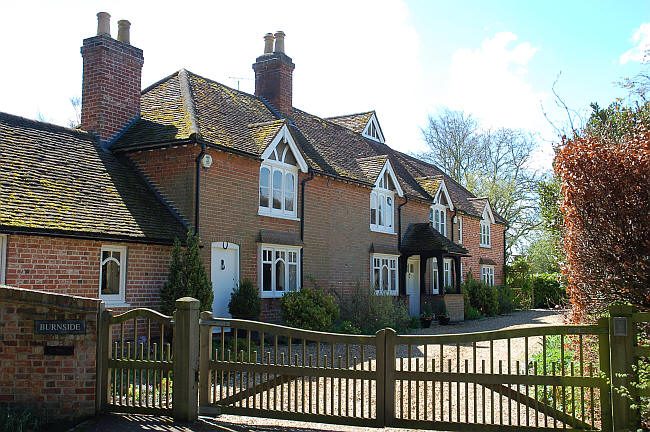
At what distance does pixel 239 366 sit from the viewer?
7703 mm

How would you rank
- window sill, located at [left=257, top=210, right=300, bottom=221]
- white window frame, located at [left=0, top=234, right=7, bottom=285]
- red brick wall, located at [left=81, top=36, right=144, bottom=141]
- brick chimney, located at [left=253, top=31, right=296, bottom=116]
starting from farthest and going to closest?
brick chimney, located at [left=253, top=31, right=296, bottom=116], window sill, located at [left=257, top=210, right=300, bottom=221], red brick wall, located at [left=81, top=36, right=144, bottom=141], white window frame, located at [left=0, top=234, right=7, bottom=285]

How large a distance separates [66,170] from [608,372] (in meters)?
13.3

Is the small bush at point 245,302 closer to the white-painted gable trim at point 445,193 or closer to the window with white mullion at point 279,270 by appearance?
the window with white mullion at point 279,270

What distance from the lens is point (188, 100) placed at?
61.9ft

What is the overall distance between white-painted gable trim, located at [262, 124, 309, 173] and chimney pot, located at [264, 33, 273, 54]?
6.57m

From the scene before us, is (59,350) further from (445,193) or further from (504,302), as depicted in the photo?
(504,302)

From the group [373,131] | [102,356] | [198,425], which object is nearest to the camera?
[198,425]

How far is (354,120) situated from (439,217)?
6.51 meters

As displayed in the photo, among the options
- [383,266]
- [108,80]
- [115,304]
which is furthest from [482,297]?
[108,80]

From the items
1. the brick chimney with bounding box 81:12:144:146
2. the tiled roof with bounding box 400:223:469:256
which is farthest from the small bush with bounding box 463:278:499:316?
the brick chimney with bounding box 81:12:144:146

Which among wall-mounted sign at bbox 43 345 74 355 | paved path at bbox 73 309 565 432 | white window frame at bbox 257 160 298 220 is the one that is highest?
white window frame at bbox 257 160 298 220

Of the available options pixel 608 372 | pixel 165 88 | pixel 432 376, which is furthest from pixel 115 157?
pixel 608 372

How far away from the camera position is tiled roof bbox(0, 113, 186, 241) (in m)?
13.4

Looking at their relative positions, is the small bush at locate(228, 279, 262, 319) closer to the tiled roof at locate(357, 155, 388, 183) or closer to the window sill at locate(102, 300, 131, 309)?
the window sill at locate(102, 300, 131, 309)
